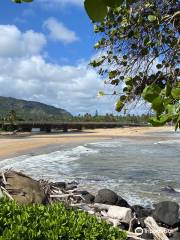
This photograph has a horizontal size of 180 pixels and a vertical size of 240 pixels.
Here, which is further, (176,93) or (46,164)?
(46,164)

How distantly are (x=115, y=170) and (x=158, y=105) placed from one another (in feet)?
72.4

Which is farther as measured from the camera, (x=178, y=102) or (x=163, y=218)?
(x=163, y=218)

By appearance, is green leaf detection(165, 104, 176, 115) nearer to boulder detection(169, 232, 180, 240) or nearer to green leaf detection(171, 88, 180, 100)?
green leaf detection(171, 88, 180, 100)

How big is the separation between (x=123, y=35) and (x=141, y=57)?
59cm

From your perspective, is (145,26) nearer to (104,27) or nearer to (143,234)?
(104,27)

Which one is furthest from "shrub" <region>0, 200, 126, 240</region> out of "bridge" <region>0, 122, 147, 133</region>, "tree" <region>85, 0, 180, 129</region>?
"bridge" <region>0, 122, 147, 133</region>

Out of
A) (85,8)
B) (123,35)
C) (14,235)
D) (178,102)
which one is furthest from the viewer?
(123,35)

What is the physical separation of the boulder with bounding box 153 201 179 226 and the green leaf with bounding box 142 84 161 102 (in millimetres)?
→ 8811

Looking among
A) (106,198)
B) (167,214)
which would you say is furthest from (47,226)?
(106,198)

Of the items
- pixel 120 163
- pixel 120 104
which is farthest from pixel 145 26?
pixel 120 163

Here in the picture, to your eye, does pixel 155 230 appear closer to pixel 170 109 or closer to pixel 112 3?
pixel 170 109

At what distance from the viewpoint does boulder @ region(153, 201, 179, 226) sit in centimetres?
1001

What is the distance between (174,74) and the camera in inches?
153

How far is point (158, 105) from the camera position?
60.2 inches
